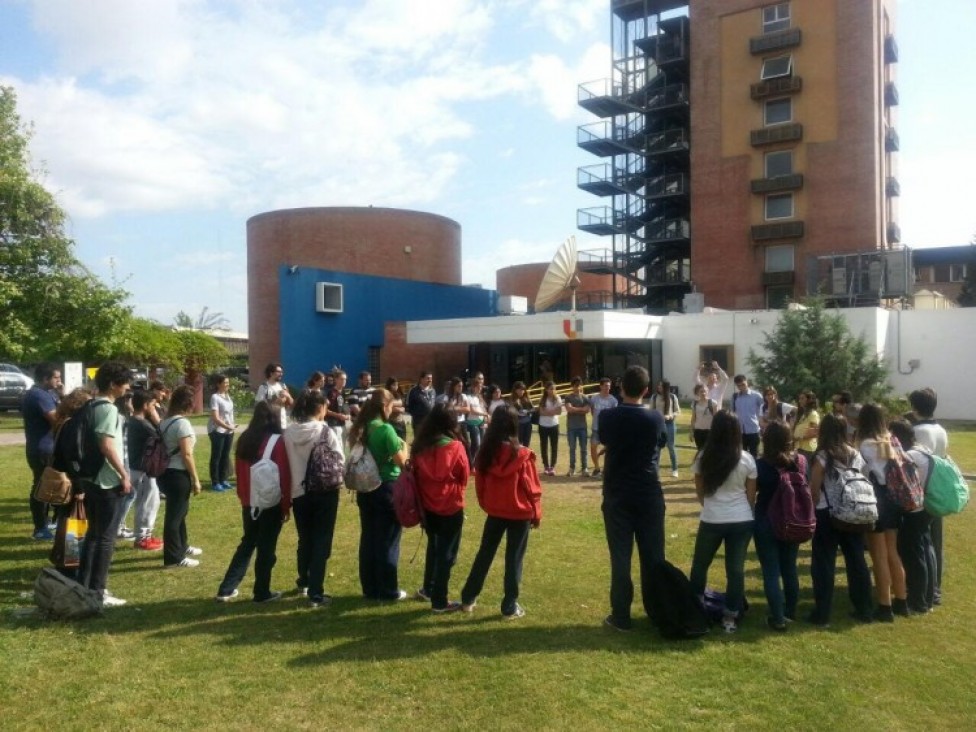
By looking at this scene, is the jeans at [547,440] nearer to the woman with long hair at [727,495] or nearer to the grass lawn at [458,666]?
the grass lawn at [458,666]

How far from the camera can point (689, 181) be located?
4244 centimetres

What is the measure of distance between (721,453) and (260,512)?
3.32 m

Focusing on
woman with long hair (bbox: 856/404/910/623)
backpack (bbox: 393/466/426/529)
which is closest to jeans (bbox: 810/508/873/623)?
woman with long hair (bbox: 856/404/910/623)

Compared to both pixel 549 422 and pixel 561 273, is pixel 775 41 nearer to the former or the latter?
pixel 561 273

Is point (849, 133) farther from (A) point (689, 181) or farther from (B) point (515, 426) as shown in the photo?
(B) point (515, 426)

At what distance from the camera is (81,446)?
5.60 meters

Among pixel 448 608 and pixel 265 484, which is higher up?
pixel 265 484

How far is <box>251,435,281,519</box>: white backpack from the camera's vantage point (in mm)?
5883

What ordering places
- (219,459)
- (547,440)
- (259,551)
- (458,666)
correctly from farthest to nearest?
(547,440)
(219,459)
(259,551)
(458,666)

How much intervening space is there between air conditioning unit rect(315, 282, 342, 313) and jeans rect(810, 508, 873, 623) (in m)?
32.3

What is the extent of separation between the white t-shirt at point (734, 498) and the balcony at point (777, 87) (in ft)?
120

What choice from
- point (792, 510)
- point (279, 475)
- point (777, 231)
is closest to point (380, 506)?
point (279, 475)

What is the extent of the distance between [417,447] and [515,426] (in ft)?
2.47

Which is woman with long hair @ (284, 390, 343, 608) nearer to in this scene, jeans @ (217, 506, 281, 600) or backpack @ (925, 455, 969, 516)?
jeans @ (217, 506, 281, 600)
